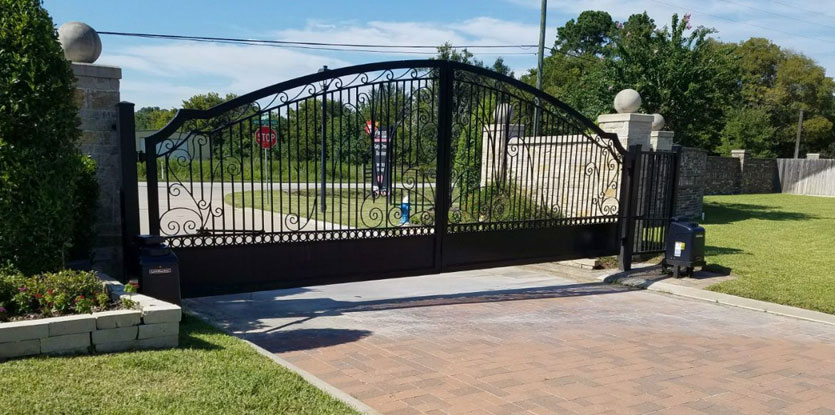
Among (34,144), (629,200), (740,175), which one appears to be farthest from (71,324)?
(740,175)

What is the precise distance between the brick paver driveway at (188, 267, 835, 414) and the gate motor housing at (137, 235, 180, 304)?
977mm

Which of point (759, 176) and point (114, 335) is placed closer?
point (114, 335)

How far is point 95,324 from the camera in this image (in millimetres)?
4242

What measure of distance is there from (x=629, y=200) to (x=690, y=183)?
26.0 ft

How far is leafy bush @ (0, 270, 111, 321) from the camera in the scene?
429 centimetres

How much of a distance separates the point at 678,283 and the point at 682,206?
746cm

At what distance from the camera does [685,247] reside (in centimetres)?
892

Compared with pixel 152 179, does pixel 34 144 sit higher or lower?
higher

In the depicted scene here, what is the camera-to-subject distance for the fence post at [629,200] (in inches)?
363

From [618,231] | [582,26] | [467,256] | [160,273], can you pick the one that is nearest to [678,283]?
[618,231]

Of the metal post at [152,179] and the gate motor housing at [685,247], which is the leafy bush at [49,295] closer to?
the metal post at [152,179]

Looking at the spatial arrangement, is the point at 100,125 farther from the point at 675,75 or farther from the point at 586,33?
the point at 586,33

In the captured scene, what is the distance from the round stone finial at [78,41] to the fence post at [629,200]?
7385 millimetres

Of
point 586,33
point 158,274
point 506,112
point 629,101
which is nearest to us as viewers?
point 158,274
